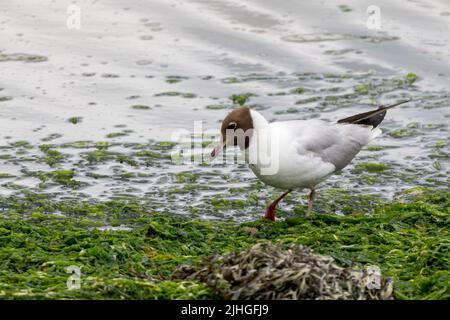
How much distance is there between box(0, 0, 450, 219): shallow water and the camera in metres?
9.36

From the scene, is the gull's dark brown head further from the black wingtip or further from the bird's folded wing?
the black wingtip

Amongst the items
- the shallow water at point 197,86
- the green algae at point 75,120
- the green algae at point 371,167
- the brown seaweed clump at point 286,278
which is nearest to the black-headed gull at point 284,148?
the shallow water at point 197,86

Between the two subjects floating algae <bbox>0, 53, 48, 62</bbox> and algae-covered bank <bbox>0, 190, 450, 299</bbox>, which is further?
floating algae <bbox>0, 53, 48, 62</bbox>

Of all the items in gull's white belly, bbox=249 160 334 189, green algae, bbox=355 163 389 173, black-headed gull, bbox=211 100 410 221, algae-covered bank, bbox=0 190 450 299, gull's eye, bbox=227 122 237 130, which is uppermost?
gull's eye, bbox=227 122 237 130

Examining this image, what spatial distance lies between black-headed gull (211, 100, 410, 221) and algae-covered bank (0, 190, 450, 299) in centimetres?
40

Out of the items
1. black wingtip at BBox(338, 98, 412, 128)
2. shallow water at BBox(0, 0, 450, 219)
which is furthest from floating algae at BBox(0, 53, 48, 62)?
black wingtip at BBox(338, 98, 412, 128)

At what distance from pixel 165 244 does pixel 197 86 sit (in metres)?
5.25

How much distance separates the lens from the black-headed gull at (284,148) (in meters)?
7.86

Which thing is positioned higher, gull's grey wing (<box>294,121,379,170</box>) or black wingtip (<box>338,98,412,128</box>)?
black wingtip (<box>338,98,412,128</box>)

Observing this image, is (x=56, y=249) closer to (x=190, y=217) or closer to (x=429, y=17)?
(x=190, y=217)

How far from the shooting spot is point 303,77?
12359mm

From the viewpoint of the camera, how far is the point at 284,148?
7902 mm

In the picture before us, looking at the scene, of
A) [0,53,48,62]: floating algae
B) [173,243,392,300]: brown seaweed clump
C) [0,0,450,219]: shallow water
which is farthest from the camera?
[0,53,48,62]: floating algae

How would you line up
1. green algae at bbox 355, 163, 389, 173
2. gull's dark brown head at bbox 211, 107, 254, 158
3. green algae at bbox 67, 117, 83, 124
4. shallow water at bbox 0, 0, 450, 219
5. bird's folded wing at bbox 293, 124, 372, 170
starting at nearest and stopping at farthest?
gull's dark brown head at bbox 211, 107, 254, 158 → bird's folded wing at bbox 293, 124, 372, 170 → shallow water at bbox 0, 0, 450, 219 → green algae at bbox 355, 163, 389, 173 → green algae at bbox 67, 117, 83, 124
